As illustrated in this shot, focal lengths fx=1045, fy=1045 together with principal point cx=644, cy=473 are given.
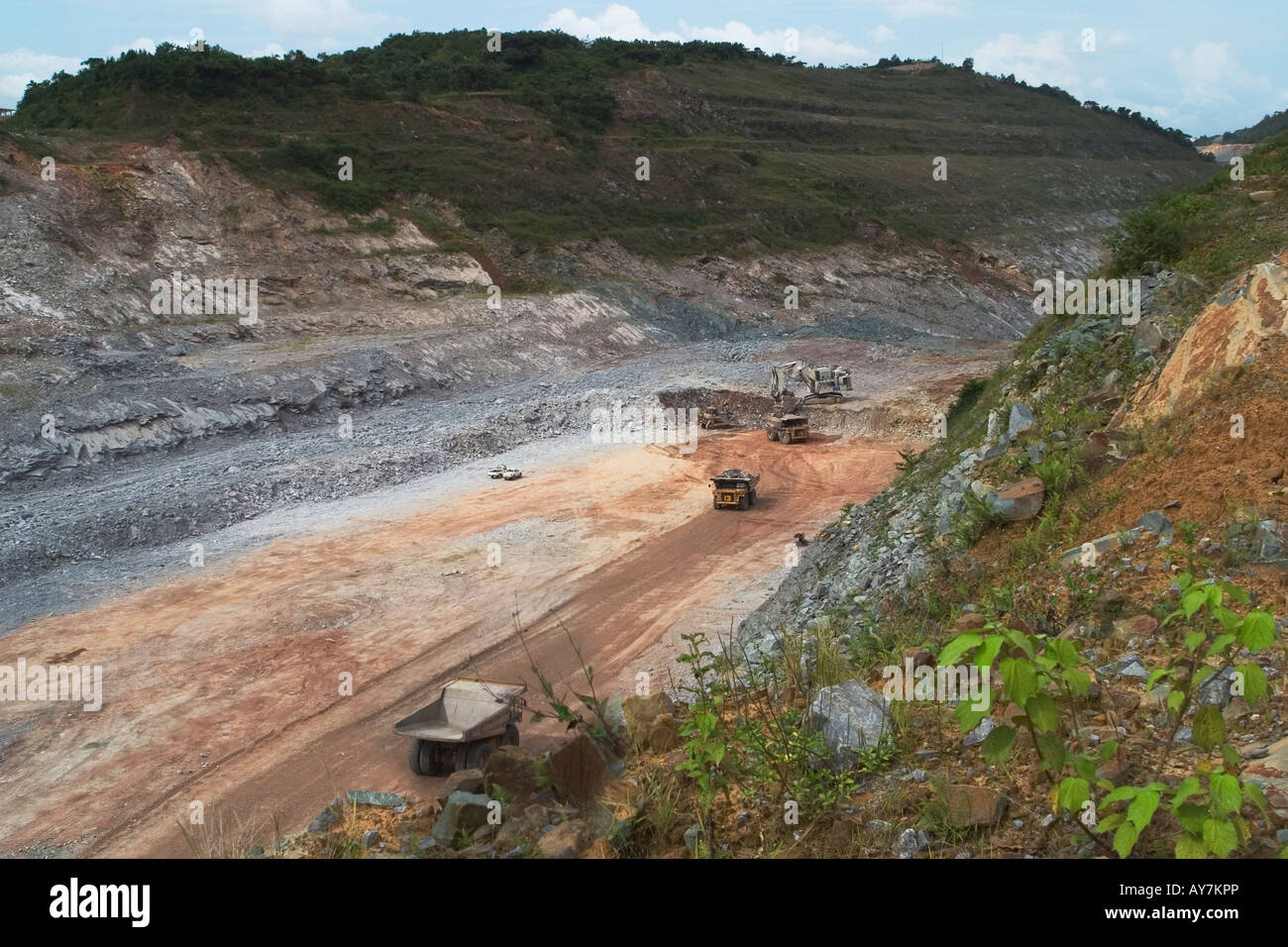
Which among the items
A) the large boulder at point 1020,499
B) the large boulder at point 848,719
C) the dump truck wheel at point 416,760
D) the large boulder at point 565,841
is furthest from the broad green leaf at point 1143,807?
the dump truck wheel at point 416,760

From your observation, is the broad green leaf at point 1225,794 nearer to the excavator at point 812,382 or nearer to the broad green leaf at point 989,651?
the broad green leaf at point 989,651

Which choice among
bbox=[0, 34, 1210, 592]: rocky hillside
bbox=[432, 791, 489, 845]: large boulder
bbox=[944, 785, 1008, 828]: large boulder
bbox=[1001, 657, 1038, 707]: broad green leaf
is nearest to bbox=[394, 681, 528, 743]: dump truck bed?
bbox=[432, 791, 489, 845]: large boulder

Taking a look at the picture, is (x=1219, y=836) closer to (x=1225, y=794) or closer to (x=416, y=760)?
(x=1225, y=794)

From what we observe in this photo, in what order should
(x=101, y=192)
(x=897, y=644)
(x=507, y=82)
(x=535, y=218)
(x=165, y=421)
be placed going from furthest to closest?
(x=507, y=82)
(x=535, y=218)
(x=101, y=192)
(x=165, y=421)
(x=897, y=644)

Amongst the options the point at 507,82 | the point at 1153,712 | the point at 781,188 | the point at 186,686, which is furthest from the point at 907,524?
the point at 507,82

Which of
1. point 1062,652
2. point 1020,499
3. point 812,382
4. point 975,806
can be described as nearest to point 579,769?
point 975,806

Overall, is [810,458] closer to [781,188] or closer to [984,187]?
[781,188]
